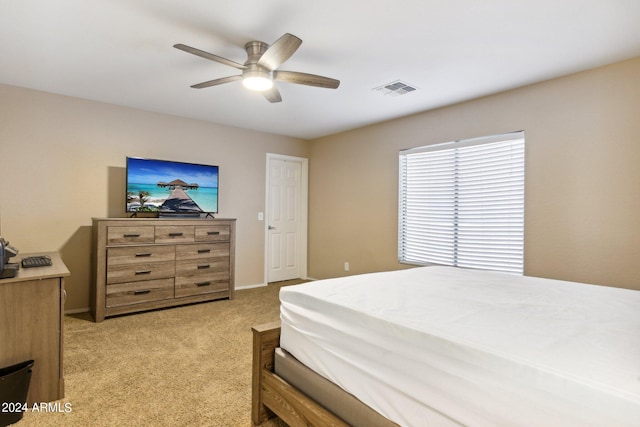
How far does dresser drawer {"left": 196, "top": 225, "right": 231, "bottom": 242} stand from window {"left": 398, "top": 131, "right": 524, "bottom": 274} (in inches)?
88.9

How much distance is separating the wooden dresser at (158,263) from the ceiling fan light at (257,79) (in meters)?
2.07

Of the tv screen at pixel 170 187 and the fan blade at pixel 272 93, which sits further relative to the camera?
the tv screen at pixel 170 187

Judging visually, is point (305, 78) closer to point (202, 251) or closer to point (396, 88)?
point (396, 88)

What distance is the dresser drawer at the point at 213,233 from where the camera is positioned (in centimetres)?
417

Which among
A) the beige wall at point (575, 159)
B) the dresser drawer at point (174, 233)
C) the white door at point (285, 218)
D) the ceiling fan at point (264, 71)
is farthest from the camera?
the white door at point (285, 218)

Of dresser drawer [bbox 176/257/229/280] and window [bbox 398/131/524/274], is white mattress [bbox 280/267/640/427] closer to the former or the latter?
window [bbox 398/131/524/274]

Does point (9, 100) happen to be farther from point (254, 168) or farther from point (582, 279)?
point (582, 279)

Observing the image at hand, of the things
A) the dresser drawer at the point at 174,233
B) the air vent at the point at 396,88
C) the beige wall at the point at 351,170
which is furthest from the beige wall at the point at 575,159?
the dresser drawer at the point at 174,233

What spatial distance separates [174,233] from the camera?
13.1ft

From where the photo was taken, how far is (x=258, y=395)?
5.93 feet

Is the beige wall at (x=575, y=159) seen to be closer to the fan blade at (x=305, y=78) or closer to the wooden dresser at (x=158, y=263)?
the fan blade at (x=305, y=78)

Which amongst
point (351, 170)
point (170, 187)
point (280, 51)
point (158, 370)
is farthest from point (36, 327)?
point (351, 170)

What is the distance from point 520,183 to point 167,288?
3.99 meters

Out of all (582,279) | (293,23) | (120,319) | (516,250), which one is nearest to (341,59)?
(293,23)
